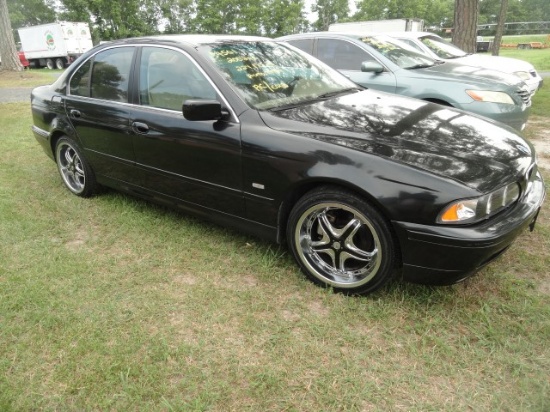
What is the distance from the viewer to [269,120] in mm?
2672

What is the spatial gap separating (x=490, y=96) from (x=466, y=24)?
6235 mm

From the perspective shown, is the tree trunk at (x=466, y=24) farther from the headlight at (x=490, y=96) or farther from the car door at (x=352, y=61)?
the headlight at (x=490, y=96)

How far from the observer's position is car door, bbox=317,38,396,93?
18.4 ft

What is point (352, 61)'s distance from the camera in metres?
6.05

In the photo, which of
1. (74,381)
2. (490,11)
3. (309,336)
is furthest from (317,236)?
(490,11)

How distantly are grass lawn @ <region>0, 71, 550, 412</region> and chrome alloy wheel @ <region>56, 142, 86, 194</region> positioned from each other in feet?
3.29

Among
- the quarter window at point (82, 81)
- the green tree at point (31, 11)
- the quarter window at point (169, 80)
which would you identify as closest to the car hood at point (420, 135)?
the quarter window at point (169, 80)

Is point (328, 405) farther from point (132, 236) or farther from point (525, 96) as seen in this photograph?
point (525, 96)

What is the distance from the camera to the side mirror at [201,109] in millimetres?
2604

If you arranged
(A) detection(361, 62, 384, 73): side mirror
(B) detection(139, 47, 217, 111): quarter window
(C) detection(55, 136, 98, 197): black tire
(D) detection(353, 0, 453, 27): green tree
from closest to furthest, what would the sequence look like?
(B) detection(139, 47, 217, 111): quarter window, (C) detection(55, 136, 98, 197): black tire, (A) detection(361, 62, 384, 73): side mirror, (D) detection(353, 0, 453, 27): green tree

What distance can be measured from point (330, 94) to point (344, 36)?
3.43m

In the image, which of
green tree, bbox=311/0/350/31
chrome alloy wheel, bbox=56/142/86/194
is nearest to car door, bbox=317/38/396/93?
chrome alloy wheel, bbox=56/142/86/194

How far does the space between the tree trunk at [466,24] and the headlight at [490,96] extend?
6025 mm

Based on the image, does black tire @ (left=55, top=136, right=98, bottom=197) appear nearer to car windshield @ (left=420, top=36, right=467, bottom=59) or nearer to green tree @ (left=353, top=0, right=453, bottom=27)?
car windshield @ (left=420, top=36, right=467, bottom=59)
